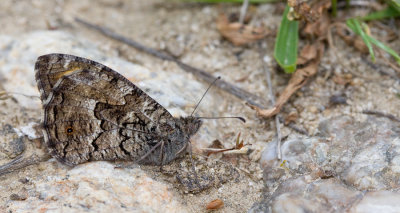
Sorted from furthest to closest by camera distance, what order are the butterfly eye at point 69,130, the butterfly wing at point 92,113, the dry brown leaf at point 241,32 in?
the dry brown leaf at point 241,32 < the butterfly eye at point 69,130 < the butterfly wing at point 92,113

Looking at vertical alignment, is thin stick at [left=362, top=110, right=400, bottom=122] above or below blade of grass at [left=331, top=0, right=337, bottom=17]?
below

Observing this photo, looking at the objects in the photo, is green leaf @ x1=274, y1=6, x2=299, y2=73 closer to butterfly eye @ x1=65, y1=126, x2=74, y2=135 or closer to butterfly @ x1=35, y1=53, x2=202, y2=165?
butterfly @ x1=35, y1=53, x2=202, y2=165

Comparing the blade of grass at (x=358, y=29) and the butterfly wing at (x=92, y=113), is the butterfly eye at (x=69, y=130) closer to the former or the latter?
the butterfly wing at (x=92, y=113)

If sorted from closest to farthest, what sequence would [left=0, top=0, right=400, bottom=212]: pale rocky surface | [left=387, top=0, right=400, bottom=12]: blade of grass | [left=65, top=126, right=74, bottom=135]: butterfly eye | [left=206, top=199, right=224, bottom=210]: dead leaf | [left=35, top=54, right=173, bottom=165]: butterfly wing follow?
[left=0, top=0, right=400, bottom=212]: pale rocky surface, [left=206, top=199, right=224, bottom=210]: dead leaf, [left=35, top=54, right=173, bottom=165]: butterfly wing, [left=65, top=126, right=74, bottom=135]: butterfly eye, [left=387, top=0, right=400, bottom=12]: blade of grass

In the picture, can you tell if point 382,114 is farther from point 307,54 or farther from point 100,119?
point 100,119

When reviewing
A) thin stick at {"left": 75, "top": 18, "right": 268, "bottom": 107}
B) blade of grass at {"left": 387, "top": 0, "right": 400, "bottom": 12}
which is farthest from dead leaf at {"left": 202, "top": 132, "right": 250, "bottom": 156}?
blade of grass at {"left": 387, "top": 0, "right": 400, "bottom": 12}

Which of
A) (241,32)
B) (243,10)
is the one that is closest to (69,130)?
(241,32)

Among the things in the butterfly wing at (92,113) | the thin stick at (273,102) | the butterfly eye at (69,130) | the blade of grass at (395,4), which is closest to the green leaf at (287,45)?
the thin stick at (273,102)
